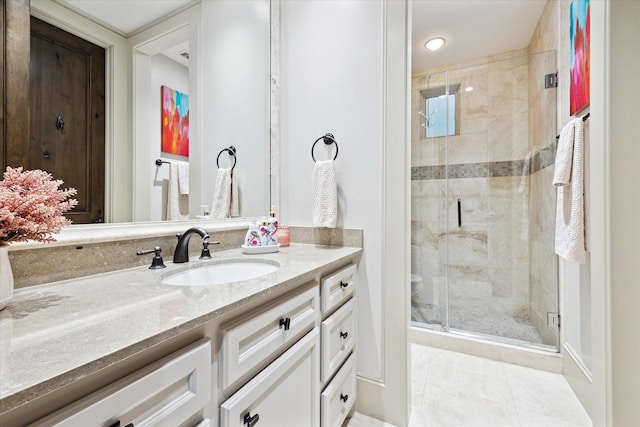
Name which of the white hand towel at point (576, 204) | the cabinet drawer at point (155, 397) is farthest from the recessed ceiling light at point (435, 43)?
the cabinet drawer at point (155, 397)

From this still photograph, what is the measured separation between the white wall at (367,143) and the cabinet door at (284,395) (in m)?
0.51

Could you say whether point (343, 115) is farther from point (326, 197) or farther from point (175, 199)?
point (175, 199)

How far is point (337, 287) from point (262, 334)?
1.73ft

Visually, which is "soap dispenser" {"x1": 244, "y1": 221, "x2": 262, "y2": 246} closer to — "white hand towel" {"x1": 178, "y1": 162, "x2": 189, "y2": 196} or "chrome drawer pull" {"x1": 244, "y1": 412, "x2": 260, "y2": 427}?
"white hand towel" {"x1": 178, "y1": 162, "x2": 189, "y2": 196}

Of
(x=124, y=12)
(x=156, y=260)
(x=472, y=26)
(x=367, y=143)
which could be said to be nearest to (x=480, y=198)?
(x=472, y=26)

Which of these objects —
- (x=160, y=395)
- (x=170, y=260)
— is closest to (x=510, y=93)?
(x=170, y=260)

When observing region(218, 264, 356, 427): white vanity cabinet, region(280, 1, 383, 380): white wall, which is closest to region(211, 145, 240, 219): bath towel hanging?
region(280, 1, 383, 380): white wall

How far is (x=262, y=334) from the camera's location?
77 cm

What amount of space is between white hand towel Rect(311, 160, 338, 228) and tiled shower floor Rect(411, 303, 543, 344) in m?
1.61

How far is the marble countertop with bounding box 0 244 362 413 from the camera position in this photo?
38 cm

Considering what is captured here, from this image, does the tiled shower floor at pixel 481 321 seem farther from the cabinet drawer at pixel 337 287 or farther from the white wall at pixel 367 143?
the cabinet drawer at pixel 337 287

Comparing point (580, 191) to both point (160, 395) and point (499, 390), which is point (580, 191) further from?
point (160, 395)

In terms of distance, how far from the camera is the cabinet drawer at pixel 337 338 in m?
1.11

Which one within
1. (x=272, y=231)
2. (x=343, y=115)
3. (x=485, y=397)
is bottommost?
(x=485, y=397)
